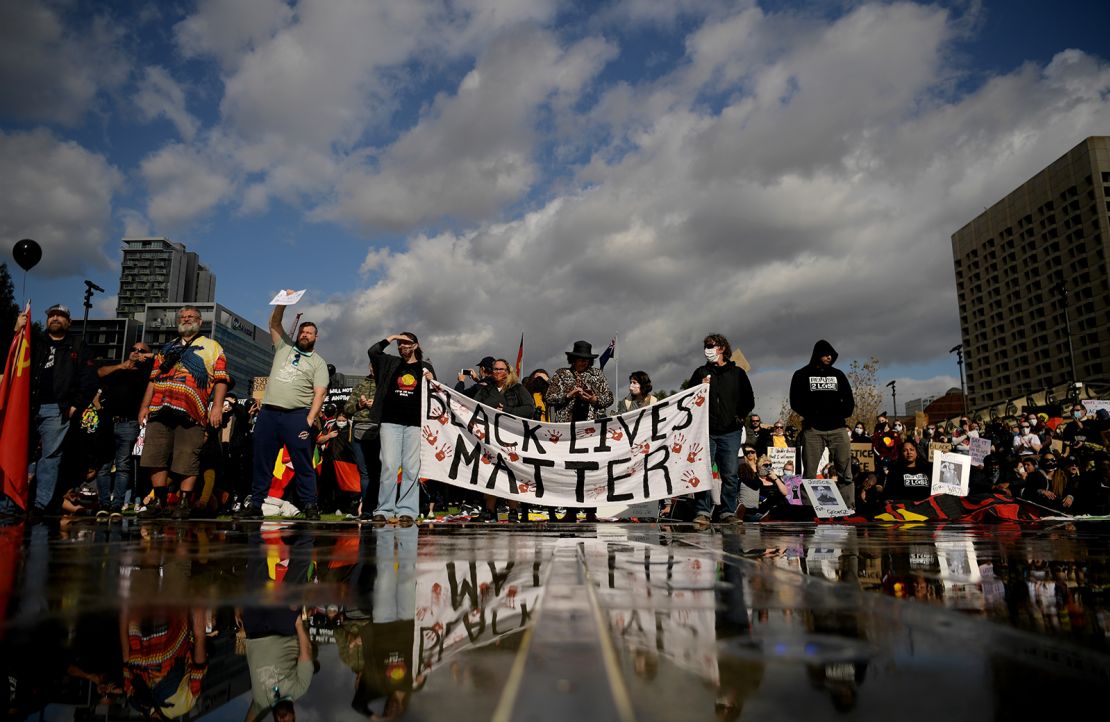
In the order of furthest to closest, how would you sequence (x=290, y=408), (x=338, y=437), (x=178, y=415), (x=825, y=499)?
(x=338, y=437) → (x=825, y=499) → (x=290, y=408) → (x=178, y=415)

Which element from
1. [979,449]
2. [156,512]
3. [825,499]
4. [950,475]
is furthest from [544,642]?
[979,449]

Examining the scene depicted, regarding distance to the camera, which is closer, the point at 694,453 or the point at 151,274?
the point at 694,453

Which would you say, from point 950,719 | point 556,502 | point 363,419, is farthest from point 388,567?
point 363,419

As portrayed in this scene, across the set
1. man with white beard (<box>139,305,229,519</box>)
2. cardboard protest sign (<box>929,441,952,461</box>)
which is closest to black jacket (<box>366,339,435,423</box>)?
man with white beard (<box>139,305,229,519</box>)

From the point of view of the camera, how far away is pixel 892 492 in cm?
948

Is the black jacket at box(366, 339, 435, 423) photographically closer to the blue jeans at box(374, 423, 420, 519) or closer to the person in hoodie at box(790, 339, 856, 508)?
the blue jeans at box(374, 423, 420, 519)

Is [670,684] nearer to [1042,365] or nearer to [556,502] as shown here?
[556,502]

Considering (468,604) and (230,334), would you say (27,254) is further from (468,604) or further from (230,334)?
(230,334)

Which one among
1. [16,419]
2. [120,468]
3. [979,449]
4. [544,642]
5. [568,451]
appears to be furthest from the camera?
[979,449]

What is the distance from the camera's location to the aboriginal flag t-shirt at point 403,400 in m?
6.81

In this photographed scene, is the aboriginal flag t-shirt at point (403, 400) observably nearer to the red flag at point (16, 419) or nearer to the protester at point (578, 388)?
the protester at point (578, 388)

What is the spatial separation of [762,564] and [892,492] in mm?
8006

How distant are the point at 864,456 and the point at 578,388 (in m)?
8.12

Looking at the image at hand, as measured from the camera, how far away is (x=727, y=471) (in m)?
7.63
